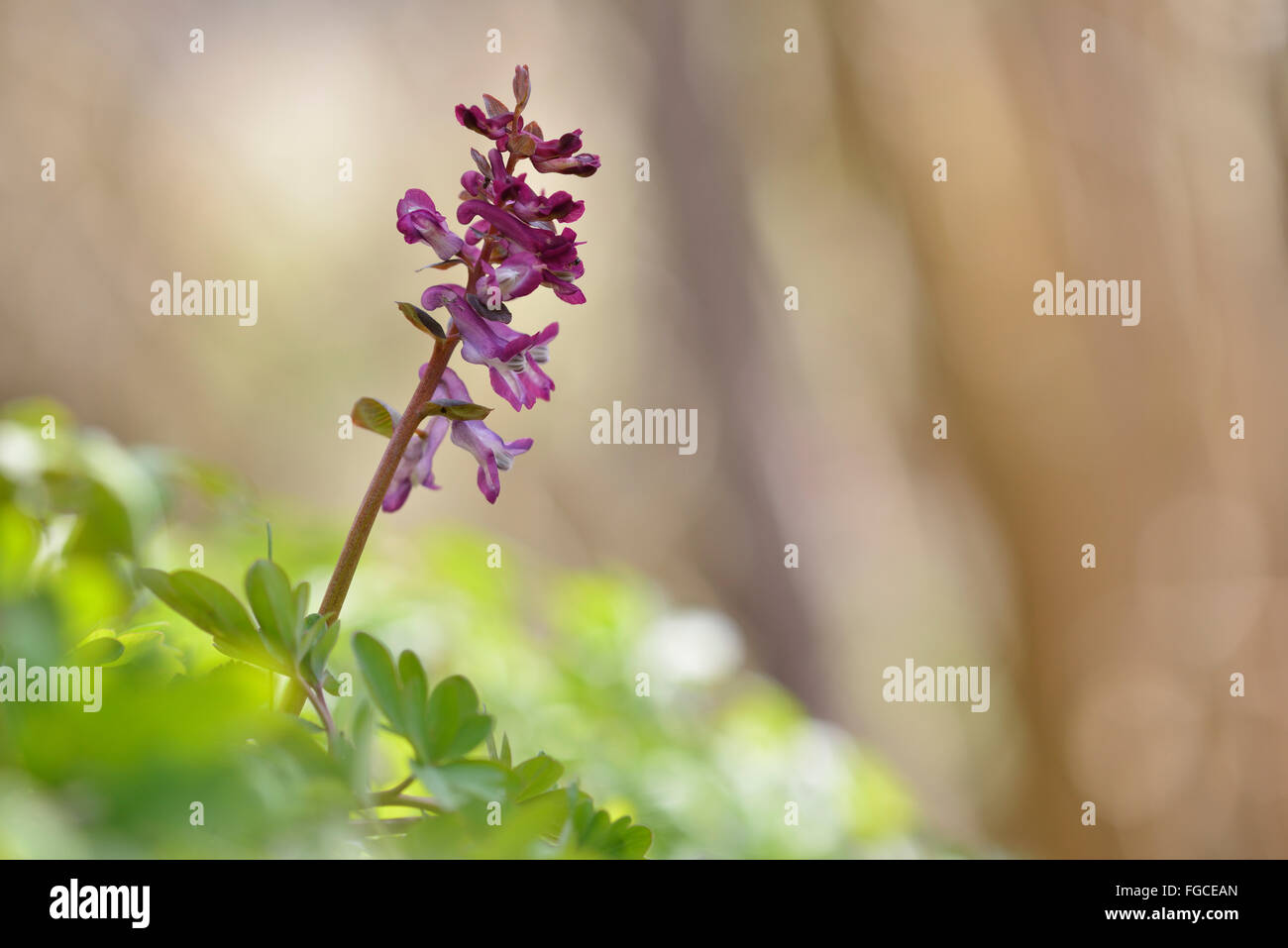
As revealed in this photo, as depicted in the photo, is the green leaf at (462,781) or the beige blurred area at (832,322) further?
the beige blurred area at (832,322)

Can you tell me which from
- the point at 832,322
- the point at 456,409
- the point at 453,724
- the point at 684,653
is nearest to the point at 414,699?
the point at 453,724

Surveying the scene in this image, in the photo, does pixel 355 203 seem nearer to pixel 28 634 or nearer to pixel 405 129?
pixel 405 129

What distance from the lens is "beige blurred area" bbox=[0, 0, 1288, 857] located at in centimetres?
259

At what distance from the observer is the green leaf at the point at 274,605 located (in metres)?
0.32

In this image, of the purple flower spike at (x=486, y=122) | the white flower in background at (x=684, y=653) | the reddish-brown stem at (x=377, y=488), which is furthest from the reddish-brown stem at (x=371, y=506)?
the white flower in background at (x=684, y=653)

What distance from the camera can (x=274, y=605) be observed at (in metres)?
0.32

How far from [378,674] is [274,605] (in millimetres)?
48

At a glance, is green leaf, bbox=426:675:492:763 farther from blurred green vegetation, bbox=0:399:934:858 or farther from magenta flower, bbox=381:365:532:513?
magenta flower, bbox=381:365:532:513

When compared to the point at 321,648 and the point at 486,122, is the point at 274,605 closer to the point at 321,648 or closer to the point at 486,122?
the point at 321,648

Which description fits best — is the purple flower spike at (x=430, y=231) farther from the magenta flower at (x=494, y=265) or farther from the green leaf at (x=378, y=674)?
the green leaf at (x=378, y=674)

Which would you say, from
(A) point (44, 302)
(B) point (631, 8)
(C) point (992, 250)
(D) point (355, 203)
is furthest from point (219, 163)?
(C) point (992, 250)

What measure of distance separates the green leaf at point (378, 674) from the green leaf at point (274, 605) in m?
0.03

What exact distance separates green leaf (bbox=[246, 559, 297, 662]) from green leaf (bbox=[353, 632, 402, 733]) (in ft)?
0.10

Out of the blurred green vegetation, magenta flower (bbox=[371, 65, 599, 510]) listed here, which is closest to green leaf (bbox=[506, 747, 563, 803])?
the blurred green vegetation
